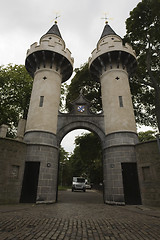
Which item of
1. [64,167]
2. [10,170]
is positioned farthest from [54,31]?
[64,167]

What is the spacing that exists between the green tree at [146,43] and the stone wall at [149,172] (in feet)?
13.5

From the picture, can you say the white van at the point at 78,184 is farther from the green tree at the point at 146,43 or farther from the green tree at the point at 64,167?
the green tree at the point at 64,167

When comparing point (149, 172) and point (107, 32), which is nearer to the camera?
point (149, 172)

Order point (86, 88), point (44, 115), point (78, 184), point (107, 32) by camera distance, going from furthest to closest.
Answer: point (78, 184)
point (86, 88)
point (107, 32)
point (44, 115)

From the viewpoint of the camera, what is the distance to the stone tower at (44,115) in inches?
434

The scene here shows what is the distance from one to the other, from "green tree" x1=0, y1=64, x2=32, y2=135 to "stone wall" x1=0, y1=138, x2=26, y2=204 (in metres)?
10.5

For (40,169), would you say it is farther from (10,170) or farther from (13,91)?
(13,91)

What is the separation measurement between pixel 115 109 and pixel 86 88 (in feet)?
29.0

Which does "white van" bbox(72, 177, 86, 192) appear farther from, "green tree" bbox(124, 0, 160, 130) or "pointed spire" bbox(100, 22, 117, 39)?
"pointed spire" bbox(100, 22, 117, 39)

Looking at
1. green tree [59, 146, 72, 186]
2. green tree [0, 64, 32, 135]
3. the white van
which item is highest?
green tree [0, 64, 32, 135]

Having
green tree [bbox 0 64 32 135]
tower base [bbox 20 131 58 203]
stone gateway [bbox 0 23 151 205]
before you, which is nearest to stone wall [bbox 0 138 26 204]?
stone gateway [bbox 0 23 151 205]

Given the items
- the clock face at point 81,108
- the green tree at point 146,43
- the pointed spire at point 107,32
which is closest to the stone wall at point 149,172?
the green tree at point 146,43

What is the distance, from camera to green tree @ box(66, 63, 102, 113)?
20344 millimetres

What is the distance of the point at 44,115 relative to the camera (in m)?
13.1
